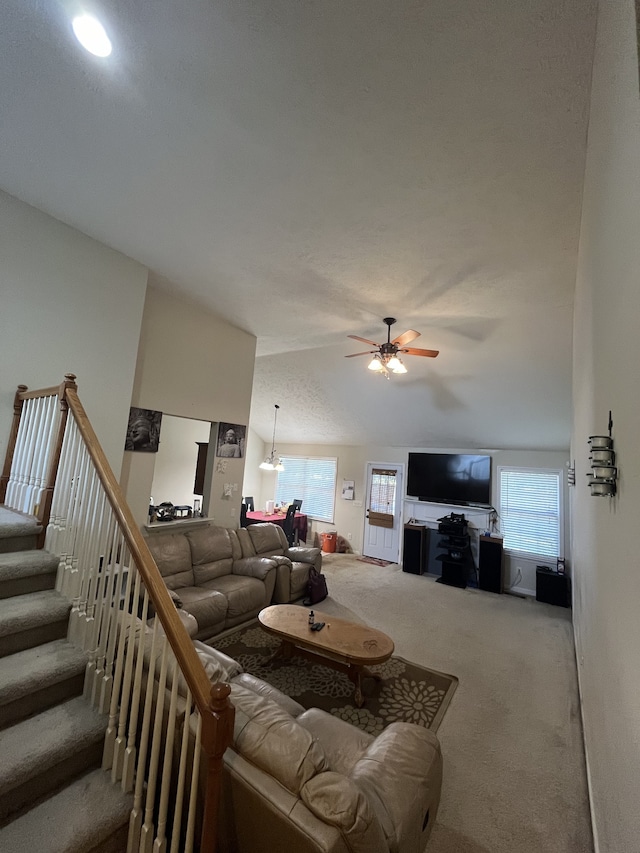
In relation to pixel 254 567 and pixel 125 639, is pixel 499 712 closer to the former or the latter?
pixel 254 567

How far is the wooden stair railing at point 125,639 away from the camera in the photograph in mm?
1223

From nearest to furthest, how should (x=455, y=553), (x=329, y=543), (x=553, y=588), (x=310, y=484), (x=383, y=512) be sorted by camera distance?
1. (x=553, y=588)
2. (x=455, y=553)
3. (x=383, y=512)
4. (x=329, y=543)
5. (x=310, y=484)

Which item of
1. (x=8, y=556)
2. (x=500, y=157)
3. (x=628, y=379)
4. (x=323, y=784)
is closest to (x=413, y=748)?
(x=323, y=784)

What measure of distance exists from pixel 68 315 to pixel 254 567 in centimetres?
338

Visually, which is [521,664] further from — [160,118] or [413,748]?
[160,118]

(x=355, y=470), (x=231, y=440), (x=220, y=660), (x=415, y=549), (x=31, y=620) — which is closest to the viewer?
(x=31, y=620)

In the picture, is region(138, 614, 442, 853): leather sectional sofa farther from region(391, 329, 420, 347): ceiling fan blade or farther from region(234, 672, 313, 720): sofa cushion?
region(391, 329, 420, 347): ceiling fan blade

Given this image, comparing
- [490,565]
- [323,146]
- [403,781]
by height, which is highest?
[323,146]

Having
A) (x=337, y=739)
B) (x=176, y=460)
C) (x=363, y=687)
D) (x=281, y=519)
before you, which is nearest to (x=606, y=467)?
(x=337, y=739)

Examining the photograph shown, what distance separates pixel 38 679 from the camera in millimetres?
1591

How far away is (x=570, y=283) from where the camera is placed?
310 cm

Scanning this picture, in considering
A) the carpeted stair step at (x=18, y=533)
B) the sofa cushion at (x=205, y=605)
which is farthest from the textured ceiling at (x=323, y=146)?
the sofa cushion at (x=205, y=605)

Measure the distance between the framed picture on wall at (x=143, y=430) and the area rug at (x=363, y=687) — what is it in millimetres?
2204

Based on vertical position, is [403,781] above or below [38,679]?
below
